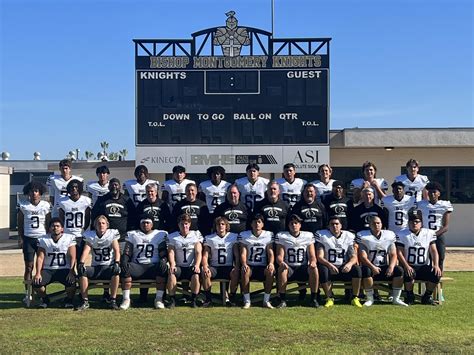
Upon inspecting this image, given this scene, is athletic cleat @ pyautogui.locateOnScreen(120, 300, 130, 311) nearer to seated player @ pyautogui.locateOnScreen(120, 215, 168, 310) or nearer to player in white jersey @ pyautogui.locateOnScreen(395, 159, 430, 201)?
seated player @ pyautogui.locateOnScreen(120, 215, 168, 310)

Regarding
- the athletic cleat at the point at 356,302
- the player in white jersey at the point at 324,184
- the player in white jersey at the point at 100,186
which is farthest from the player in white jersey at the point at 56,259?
the athletic cleat at the point at 356,302

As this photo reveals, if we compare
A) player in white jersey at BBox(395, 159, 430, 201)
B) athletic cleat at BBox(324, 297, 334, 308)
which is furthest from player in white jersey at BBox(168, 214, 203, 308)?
player in white jersey at BBox(395, 159, 430, 201)

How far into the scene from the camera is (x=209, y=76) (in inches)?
635

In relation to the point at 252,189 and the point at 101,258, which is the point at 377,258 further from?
the point at 101,258

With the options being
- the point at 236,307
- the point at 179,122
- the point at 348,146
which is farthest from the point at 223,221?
the point at 348,146

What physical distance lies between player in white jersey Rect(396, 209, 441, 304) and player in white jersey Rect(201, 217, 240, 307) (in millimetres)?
2418

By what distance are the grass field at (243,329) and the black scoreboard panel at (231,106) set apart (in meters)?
8.91

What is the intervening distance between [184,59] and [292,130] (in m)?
3.82

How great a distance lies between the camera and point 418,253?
8.05m

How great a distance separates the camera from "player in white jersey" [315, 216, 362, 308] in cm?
782

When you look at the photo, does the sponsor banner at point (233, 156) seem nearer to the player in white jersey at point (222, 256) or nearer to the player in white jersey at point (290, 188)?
the player in white jersey at point (290, 188)

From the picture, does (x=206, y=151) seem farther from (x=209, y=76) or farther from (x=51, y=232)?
(x=51, y=232)

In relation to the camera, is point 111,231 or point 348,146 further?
point 348,146

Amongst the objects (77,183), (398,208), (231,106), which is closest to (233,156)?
(231,106)
